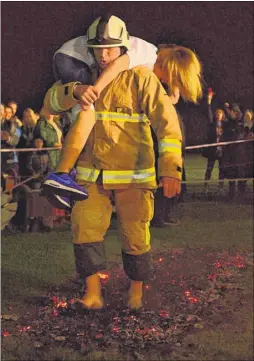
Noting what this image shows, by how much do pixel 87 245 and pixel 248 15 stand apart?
1.08 m

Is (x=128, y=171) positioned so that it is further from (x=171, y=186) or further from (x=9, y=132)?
(x=9, y=132)

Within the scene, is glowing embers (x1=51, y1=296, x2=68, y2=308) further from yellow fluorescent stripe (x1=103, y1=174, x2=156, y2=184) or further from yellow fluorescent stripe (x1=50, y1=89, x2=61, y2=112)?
yellow fluorescent stripe (x1=50, y1=89, x2=61, y2=112)

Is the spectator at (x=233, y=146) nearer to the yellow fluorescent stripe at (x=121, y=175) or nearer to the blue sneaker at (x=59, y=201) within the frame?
the yellow fluorescent stripe at (x=121, y=175)

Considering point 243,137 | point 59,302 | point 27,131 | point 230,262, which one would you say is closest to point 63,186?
point 27,131

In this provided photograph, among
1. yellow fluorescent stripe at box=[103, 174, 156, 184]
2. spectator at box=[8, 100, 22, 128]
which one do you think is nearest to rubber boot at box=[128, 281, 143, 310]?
yellow fluorescent stripe at box=[103, 174, 156, 184]

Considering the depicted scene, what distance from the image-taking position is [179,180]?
167 cm

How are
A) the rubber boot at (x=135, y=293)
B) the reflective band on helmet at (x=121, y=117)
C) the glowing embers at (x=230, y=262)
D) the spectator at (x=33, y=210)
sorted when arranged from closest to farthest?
the reflective band on helmet at (x=121, y=117) → the rubber boot at (x=135, y=293) → the spectator at (x=33, y=210) → the glowing embers at (x=230, y=262)

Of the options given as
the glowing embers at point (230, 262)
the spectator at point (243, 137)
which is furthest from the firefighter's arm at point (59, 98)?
the glowing embers at point (230, 262)

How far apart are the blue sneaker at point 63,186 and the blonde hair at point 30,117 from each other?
356 millimetres

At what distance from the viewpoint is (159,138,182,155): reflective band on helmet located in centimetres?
170

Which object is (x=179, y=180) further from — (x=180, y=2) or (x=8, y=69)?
(x=180, y=2)

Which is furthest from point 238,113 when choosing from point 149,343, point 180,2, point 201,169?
point 149,343

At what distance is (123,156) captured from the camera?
179cm

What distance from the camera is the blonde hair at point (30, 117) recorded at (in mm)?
1964
